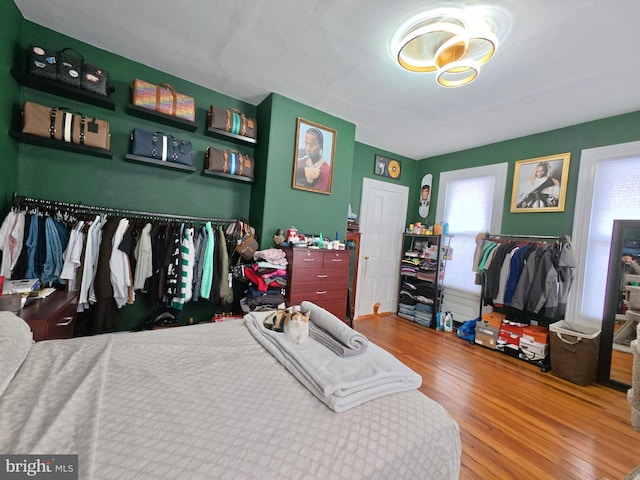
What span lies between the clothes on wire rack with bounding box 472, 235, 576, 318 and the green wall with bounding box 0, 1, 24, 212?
4.72m

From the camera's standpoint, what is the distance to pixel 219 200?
282cm

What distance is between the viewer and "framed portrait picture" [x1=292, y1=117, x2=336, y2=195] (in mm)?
2861

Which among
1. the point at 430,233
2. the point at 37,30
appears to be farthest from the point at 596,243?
the point at 37,30

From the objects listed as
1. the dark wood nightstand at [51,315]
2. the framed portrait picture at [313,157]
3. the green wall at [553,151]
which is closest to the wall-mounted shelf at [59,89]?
the dark wood nightstand at [51,315]

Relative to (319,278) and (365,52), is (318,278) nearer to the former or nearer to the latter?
(319,278)

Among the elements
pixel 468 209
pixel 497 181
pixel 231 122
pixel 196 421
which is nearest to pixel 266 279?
pixel 231 122

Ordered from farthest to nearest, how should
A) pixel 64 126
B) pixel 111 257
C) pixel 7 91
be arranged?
pixel 111 257 < pixel 64 126 < pixel 7 91

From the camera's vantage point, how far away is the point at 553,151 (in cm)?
305

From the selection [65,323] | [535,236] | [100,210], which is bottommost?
[65,323]

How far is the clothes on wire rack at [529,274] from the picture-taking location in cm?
272

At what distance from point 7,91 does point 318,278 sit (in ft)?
9.15

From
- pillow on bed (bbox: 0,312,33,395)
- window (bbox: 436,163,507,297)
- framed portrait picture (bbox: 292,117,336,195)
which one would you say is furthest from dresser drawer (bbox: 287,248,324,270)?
window (bbox: 436,163,507,297)

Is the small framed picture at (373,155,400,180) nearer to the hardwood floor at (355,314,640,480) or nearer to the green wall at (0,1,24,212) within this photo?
the hardwood floor at (355,314,640,480)

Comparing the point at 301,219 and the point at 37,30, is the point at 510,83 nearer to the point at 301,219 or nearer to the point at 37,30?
the point at 301,219
